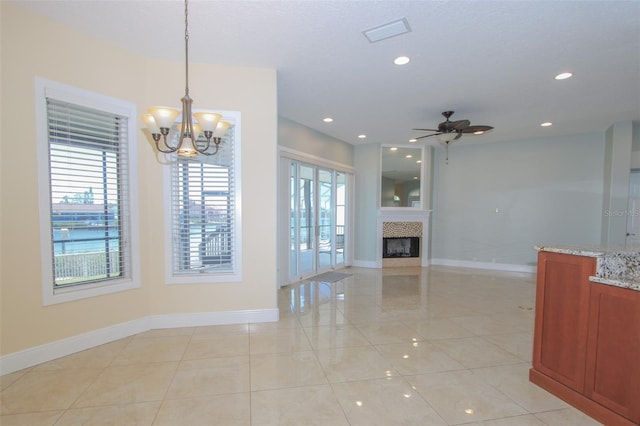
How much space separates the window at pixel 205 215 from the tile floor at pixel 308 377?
70cm

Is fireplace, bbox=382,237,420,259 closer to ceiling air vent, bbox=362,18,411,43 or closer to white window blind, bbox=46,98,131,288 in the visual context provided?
ceiling air vent, bbox=362,18,411,43

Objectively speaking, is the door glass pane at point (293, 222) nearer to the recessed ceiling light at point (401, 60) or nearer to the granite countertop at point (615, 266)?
the recessed ceiling light at point (401, 60)

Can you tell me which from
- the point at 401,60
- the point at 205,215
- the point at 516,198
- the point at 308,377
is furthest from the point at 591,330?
the point at 516,198

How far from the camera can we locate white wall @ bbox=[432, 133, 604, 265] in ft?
20.2

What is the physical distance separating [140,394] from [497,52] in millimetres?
4459

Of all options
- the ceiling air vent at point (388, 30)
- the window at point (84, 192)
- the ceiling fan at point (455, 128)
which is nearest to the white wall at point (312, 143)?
the ceiling fan at point (455, 128)

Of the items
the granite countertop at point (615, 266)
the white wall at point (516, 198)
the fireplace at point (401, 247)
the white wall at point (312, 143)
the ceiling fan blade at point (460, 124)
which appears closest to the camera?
the granite countertop at point (615, 266)

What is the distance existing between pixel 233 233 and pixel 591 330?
3.30m

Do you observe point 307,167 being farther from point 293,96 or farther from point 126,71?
point 126,71

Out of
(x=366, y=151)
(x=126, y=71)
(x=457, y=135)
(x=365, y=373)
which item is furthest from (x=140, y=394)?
(x=366, y=151)

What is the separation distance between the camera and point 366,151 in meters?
7.24

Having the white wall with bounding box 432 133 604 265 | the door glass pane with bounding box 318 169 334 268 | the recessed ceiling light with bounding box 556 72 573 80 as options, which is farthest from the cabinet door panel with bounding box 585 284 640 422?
the white wall with bounding box 432 133 604 265

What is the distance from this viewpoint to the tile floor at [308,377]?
200 centimetres

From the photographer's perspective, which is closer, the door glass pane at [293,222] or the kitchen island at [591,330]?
the kitchen island at [591,330]
